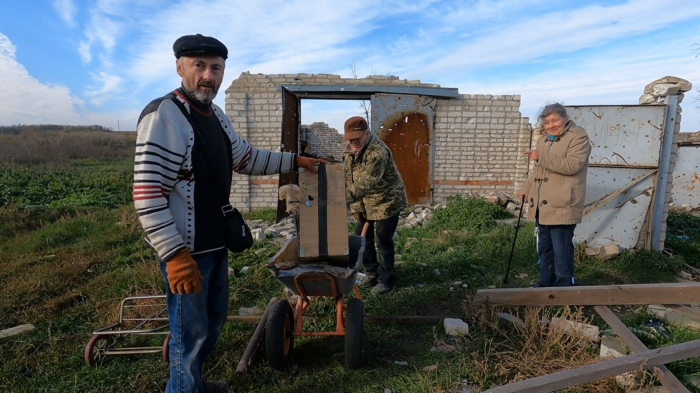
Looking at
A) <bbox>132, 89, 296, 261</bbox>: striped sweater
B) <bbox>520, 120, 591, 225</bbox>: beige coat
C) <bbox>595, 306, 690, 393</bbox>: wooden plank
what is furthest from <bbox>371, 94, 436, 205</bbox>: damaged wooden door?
<bbox>132, 89, 296, 261</bbox>: striped sweater

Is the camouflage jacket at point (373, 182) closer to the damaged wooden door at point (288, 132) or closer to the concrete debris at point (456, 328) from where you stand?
the concrete debris at point (456, 328)

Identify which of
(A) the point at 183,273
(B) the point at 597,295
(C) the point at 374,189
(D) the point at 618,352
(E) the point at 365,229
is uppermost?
(C) the point at 374,189

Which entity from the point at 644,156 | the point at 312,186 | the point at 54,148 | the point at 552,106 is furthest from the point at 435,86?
the point at 54,148

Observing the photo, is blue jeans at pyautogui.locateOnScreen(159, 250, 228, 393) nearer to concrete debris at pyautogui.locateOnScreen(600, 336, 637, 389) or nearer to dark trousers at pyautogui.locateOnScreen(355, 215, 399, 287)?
dark trousers at pyautogui.locateOnScreen(355, 215, 399, 287)

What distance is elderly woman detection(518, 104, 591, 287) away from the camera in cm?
352

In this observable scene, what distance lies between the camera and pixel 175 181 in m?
1.90

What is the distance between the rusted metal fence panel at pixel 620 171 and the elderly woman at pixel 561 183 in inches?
87.4

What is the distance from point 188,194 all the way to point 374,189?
225 cm

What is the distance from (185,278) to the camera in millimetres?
1838

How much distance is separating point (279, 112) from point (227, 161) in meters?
6.62

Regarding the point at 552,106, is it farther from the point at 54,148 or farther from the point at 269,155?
the point at 54,148

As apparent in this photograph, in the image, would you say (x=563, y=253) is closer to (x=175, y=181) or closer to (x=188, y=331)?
(x=188, y=331)

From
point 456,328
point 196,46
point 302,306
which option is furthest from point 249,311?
point 196,46

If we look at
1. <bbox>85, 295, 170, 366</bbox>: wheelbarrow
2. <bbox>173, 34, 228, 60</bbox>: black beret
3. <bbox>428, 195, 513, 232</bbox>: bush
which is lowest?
<bbox>85, 295, 170, 366</bbox>: wheelbarrow
